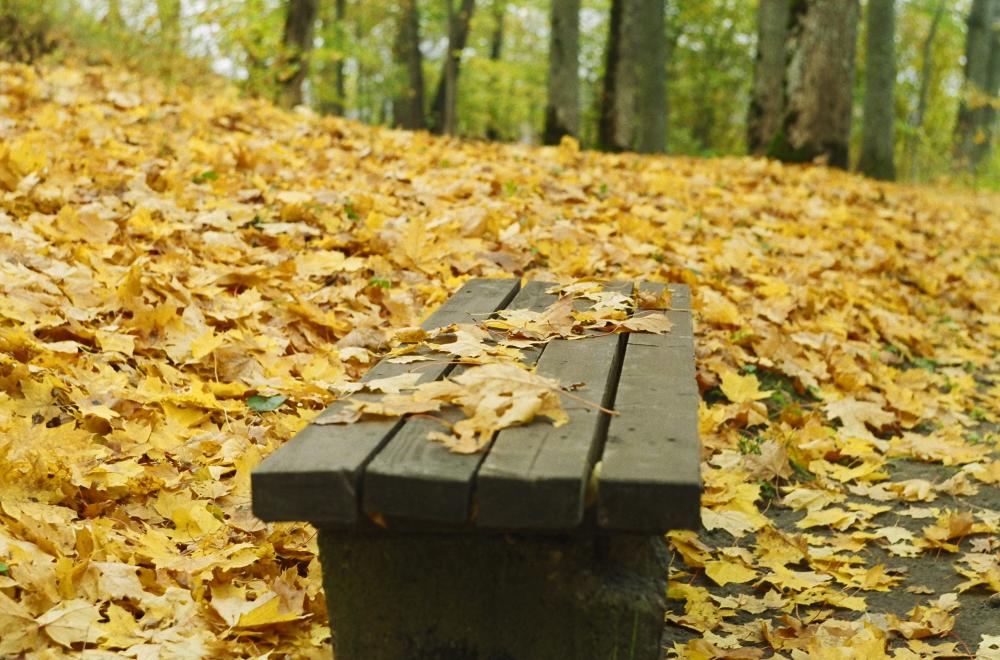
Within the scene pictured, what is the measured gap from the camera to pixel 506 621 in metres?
1.67

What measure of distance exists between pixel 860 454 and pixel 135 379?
2339 millimetres

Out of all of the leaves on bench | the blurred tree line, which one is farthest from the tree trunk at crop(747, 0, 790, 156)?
the leaves on bench

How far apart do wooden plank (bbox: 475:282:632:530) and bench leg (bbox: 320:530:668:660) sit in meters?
0.18

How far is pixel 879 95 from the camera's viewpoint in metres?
11.8

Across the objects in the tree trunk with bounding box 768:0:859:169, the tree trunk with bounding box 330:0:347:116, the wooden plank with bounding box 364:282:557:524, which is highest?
the tree trunk with bounding box 330:0:347:116

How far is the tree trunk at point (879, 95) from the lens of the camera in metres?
11.3

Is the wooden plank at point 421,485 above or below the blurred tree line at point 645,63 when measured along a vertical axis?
below

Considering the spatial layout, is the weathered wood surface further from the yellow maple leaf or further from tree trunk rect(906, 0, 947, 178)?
tree trunk rect(906, 0, 947, 178)

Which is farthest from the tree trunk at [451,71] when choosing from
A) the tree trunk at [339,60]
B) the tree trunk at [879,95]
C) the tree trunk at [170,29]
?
the tree trunk at [879,95]

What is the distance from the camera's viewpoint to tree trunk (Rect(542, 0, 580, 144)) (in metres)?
10.1

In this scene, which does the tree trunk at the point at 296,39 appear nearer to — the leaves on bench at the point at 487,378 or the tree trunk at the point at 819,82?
the tree trunk at the point at 819,82

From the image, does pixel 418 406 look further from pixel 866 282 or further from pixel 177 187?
pixel 866 282

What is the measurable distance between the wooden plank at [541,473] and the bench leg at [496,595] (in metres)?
0.18

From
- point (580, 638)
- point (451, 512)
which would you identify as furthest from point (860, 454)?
point (451, 512)
